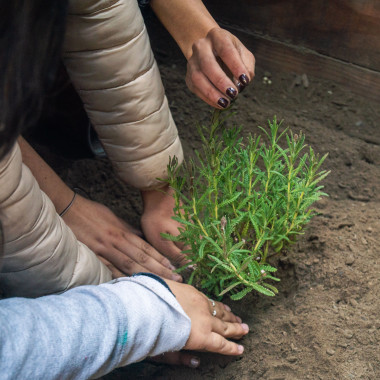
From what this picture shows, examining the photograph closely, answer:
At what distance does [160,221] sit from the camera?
1764 mm

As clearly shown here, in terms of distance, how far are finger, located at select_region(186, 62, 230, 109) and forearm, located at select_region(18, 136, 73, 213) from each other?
557 millimetres

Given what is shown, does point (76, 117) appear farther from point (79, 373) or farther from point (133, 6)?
point (79, 373)

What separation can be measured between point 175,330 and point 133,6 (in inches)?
34.9

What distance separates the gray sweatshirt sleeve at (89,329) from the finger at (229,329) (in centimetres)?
11

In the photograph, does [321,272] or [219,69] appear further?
[321,272]

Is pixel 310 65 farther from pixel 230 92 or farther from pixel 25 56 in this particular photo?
pixel 25 56

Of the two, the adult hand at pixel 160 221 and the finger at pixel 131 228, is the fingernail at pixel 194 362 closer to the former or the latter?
the adult hand at pixel 160 221

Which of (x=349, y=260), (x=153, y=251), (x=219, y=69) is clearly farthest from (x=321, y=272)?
(x=219, y=69)

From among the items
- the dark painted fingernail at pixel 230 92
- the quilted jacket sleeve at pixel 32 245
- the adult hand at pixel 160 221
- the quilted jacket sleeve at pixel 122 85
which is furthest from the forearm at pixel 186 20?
the quilted jacket sleeve at pixel 32 245

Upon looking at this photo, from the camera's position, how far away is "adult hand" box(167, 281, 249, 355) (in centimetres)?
133

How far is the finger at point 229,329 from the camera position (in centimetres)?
138

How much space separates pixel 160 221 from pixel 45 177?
0.39 m

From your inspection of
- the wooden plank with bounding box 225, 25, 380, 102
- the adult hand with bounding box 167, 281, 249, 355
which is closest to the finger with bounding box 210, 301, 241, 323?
the adult hand with bounding box 167, 281, 249, 355

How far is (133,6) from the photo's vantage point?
59.7 inches
